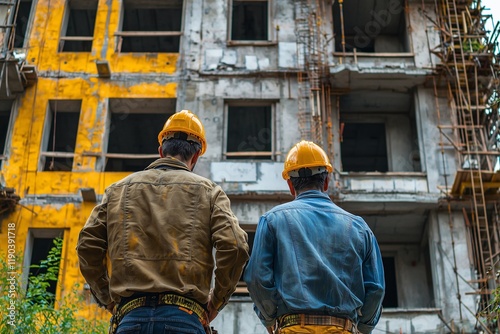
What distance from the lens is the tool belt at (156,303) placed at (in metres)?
4.52

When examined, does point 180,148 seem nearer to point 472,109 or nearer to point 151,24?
point 472,109

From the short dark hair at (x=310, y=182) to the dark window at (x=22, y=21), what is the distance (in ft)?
52.1

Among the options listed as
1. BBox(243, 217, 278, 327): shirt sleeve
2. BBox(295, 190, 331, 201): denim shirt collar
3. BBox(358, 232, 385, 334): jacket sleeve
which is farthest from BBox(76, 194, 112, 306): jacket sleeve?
BBox(358, 232, 385, 334): jacket sleeve

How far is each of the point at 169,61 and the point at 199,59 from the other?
31.4 inches

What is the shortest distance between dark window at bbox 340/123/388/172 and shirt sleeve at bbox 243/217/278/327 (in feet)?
48.4

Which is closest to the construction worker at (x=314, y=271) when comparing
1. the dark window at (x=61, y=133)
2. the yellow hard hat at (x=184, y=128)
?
the yellow hard hat at (x=184, y=128)

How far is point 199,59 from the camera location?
1859 cm

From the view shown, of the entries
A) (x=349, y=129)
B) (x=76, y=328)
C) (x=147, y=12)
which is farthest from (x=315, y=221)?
(x=147, y=12)

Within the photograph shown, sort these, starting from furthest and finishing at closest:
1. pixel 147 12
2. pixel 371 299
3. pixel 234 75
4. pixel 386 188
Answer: pixel 147 12
pixel 234 75
pixel 386 188
pixel 371 299

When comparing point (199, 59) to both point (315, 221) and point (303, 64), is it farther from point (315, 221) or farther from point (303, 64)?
point (315, 221)

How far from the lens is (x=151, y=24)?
70.6 feet

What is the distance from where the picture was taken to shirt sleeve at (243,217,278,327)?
496cm

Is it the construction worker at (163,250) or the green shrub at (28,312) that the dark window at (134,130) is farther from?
the construction worker at (163,250)

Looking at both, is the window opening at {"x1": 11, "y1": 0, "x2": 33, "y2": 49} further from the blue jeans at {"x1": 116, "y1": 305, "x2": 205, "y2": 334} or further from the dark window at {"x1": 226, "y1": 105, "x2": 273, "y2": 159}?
the blue jeans at {"x1": 116, "y1": 305, "x2": 205, "y2": 334}
